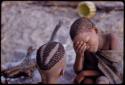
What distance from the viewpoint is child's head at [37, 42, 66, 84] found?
1.15m

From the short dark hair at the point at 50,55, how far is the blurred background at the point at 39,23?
0.84 metres

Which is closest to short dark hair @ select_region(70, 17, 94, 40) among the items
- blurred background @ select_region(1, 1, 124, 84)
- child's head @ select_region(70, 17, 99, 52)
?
child's head @ select_region(70, 17, 99, 52)

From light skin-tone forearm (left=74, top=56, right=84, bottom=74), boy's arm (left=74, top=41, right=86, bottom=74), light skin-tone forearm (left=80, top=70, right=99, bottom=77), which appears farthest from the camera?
light skin-tone forearm (left=80, top=70, right=99, bottom=77)

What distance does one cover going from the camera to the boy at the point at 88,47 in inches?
54.0

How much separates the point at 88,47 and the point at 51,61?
0.92ft

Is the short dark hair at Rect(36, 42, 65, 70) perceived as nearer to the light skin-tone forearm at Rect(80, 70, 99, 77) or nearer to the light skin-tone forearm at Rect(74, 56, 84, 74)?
the light skin-tone forearm at Rect(74, 56, 84, 74)

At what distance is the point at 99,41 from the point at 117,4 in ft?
5.94

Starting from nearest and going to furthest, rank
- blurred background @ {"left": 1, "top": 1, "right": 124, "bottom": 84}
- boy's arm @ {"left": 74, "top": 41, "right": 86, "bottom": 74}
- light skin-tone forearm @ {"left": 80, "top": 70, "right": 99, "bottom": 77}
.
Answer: boy's arm @ {"left": 74, "top": 41, "right": 86, "bottom": 74}
light skin-tone forearm @ {"left": 80, "top": 70, "right": 99, "bottom": 77}
blurred background @ {"left": 1, "top": 1, "right": 124, "bottom": 84}

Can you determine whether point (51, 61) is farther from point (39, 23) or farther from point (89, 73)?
point (39, 23)

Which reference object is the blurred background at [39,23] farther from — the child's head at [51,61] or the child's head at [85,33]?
the child's head at [51,61]

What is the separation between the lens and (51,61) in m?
1.15

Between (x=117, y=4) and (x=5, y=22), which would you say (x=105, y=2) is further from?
(x=5, y=22)

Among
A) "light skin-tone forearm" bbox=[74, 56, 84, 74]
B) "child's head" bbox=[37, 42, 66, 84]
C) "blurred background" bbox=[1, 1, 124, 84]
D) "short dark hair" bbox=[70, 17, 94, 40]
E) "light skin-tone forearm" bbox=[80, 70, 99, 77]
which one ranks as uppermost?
"short dark hair" bbox=[70, 17, 94, 40]

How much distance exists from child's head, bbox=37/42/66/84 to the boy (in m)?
0.21
